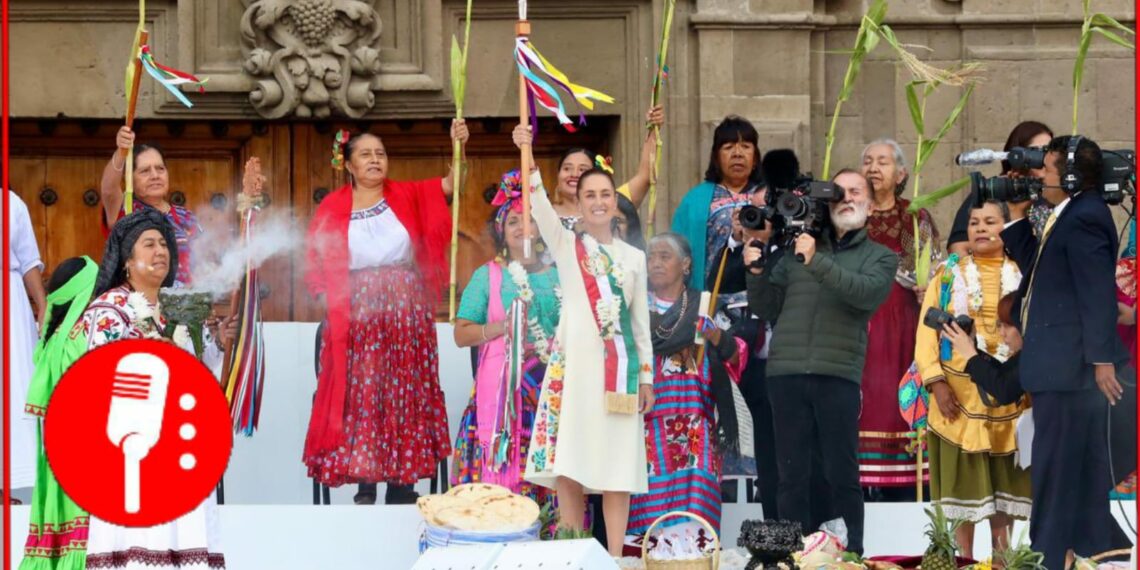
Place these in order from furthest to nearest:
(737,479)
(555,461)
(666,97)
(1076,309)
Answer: (666,97) < (737,479) < (555,461) < (1076,309)

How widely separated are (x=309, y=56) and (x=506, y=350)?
10.4 feet

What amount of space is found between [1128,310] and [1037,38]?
3.73 m

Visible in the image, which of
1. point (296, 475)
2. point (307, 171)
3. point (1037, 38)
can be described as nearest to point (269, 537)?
point (296, 475)

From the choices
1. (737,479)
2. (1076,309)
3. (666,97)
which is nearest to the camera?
(1076,309)

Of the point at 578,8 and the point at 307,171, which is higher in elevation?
the point at 578,8

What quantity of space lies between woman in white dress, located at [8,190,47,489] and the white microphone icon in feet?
7.16

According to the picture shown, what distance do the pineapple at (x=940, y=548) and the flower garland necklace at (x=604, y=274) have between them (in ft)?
5.29

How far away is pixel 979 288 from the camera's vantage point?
37.4ft

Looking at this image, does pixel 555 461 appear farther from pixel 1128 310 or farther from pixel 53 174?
pixel 53 174

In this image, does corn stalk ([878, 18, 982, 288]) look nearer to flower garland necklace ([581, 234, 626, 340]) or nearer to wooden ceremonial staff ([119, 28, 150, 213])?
flower garland necklace ([581, 234, 626, 340])

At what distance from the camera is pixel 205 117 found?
14422 millimetres

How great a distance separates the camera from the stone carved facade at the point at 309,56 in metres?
14.1

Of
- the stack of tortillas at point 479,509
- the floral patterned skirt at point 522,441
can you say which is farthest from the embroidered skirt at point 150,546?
the floral patterned skirt at point 522,441

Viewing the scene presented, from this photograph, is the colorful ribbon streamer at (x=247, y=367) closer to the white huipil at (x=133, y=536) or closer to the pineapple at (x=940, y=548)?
the white huipil at (x=133, y=536)
